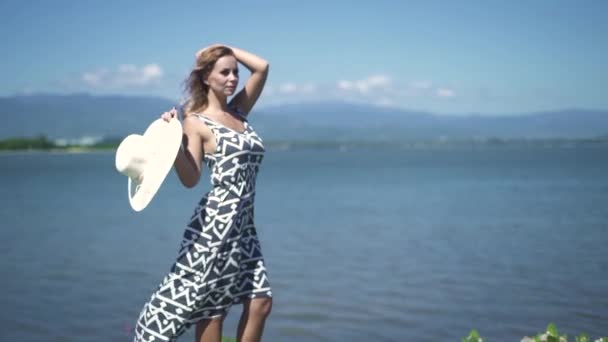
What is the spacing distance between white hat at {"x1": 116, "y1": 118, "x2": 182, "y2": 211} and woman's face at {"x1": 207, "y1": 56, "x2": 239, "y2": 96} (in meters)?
0.36

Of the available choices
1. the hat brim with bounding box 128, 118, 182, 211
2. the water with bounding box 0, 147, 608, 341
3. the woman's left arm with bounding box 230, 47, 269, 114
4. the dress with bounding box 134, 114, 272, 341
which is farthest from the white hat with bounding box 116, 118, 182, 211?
the water with bounding box 0, 147, 608, 341

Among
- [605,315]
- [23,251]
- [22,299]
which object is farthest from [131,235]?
[605,315]

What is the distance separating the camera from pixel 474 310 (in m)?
9.20

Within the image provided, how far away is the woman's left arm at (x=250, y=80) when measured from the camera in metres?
4.65

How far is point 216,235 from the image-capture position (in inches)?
162

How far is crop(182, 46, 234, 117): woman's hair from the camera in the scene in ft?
14.2

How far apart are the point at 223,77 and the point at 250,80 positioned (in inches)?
17.1

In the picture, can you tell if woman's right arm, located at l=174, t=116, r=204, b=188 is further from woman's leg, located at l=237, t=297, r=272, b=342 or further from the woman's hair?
woman's leg, located at l=237, t=297, r=272, b=342

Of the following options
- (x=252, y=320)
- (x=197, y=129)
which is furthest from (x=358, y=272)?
(x=197, y=129)

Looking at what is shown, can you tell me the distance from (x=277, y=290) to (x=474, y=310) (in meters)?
2.98

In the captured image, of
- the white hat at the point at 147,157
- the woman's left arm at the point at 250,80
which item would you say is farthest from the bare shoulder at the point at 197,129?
the woman's left arm at the point at 250,80

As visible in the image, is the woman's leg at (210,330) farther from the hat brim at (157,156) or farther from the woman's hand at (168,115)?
the woman's hand at (168,115)

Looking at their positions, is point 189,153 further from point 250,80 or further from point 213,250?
point 250,80

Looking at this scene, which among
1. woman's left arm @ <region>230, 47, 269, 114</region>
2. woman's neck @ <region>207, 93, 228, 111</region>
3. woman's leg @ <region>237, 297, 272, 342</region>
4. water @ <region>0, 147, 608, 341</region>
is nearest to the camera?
woman's leg @ <region>237, 297, 272, 342</region>
